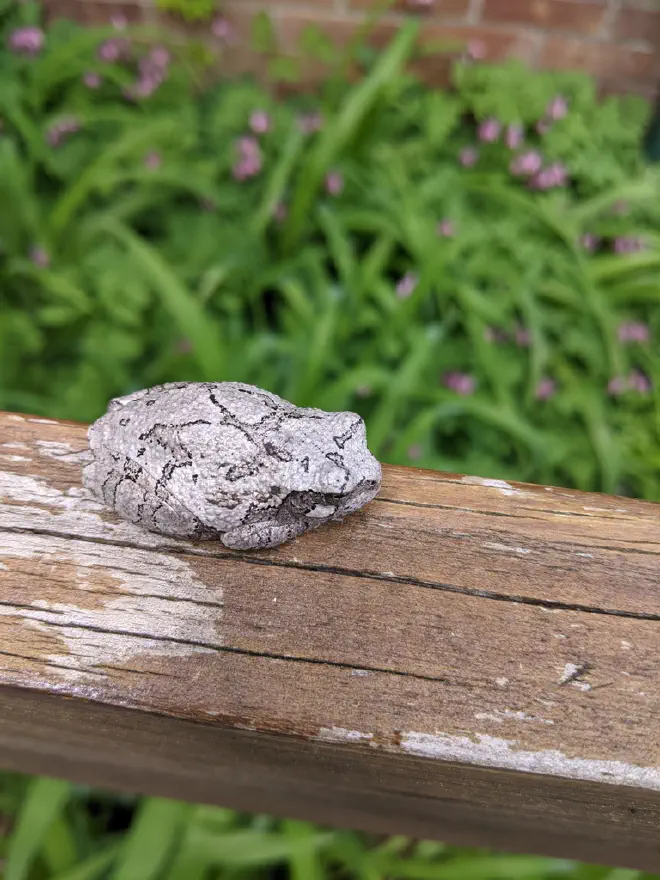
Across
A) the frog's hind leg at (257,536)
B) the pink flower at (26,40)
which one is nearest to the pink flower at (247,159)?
the pink flower at (26,40)

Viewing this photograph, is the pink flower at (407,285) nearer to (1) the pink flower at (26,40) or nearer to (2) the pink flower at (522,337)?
(2) the pink flower at (522,337)

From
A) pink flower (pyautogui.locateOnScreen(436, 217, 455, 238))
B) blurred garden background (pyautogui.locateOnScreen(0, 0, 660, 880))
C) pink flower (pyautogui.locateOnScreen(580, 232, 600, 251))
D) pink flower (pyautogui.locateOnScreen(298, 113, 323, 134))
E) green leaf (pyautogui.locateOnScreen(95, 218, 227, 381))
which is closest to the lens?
green leaf (pyautogui.locateOnScreen(95, 218, 227, 381))

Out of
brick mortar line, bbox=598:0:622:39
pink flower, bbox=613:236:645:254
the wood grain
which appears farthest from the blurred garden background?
the wood grain

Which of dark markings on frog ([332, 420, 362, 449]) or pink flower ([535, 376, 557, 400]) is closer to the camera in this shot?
dark markings on frog ([332, 420, 362, 449])

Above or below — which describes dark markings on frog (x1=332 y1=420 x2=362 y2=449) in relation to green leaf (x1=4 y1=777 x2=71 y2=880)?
above

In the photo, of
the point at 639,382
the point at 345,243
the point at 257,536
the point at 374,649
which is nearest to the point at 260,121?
the point at 345,243

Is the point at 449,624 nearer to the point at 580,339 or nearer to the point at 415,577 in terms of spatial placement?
the point at 415,577

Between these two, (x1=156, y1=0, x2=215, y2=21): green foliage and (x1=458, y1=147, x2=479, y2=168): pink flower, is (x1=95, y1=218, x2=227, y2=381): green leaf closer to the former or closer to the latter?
(x1=156, y1=0, x2=215, y2=21): green foliage
